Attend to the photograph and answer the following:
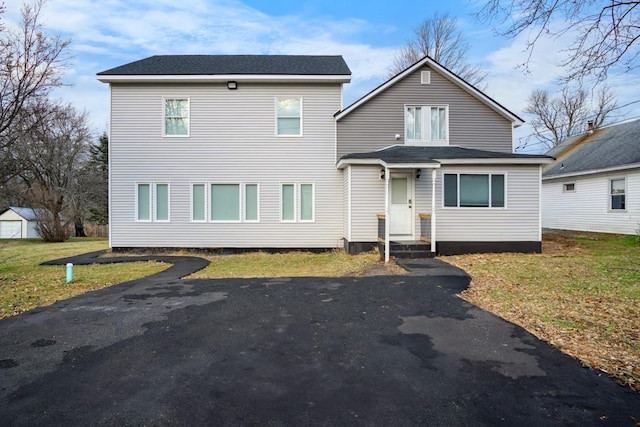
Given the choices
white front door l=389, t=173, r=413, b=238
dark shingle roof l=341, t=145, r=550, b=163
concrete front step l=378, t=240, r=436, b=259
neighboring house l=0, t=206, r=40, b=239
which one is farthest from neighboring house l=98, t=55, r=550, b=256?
neighboring house l=0, t=206, r=40, b=239

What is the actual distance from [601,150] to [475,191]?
1282 centimetres

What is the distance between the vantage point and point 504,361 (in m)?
4.18

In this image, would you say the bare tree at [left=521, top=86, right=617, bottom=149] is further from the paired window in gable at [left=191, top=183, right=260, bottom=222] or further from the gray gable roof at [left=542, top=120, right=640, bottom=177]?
the paired window in gable at [left=191, top=183, right=260, bottom=222]

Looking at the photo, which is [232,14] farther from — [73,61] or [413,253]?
[413,253]

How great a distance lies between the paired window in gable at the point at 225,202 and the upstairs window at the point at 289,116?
8.21 feet

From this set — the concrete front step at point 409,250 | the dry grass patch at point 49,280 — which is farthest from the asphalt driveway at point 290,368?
the concrete front step at point 409,250

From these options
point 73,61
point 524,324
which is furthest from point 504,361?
point 73,61

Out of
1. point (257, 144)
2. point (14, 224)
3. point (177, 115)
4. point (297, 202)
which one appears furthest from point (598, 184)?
point (14, 224)

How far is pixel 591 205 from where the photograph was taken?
19438 mm

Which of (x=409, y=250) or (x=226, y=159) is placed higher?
(x=226, y=159)

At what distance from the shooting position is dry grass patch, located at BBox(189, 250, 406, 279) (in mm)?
9883

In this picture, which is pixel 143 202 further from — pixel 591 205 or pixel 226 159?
pixel 591 205

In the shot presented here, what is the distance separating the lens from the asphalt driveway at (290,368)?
10.2 feet

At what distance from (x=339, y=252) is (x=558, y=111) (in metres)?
33.9
